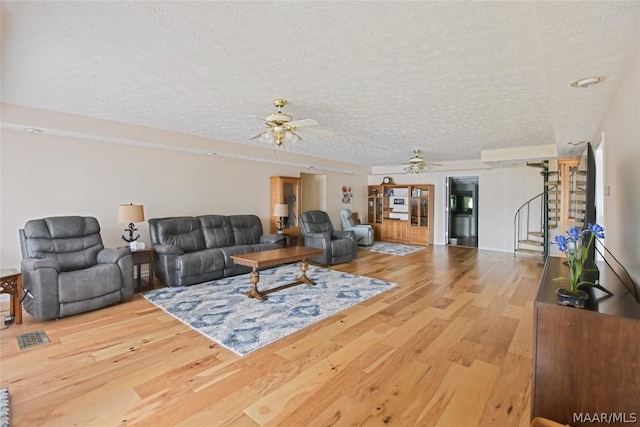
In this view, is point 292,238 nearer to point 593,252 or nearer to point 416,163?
point 416,163

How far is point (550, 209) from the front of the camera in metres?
6.46

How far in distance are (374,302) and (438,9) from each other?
3.13m

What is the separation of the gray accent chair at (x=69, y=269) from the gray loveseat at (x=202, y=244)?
66cm

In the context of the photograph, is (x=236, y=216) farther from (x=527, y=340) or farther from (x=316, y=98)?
(x=527, y=340)

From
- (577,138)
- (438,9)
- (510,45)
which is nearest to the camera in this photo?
(438,9)

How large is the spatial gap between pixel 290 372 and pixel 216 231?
3690mm

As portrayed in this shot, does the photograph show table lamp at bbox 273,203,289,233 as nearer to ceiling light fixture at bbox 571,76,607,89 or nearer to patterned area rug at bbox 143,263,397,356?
patterned area rug at bbox 143,263,397,356

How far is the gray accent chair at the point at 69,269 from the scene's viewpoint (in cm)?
320

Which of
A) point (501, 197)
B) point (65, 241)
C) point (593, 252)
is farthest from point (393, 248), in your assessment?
point (65, 241)

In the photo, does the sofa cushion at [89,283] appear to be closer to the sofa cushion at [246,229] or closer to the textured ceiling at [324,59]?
the textured ceiling at [324,59]

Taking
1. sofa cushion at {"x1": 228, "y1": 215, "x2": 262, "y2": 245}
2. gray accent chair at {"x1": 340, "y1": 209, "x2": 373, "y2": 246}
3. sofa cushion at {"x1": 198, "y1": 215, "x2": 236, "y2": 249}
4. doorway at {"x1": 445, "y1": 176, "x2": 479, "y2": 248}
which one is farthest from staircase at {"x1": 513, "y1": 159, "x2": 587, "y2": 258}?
sofa cushion at {"x1": 198, "y1": 215, "x2": 236, "y2": 249}

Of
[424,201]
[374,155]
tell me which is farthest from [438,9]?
[424,201]

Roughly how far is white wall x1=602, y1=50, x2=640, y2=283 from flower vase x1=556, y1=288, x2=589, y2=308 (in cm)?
72

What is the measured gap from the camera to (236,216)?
19.5 ft
